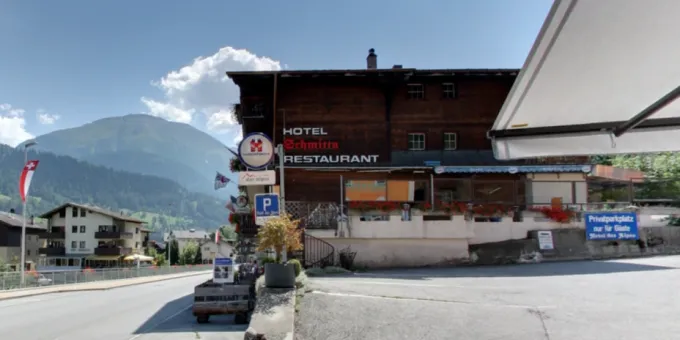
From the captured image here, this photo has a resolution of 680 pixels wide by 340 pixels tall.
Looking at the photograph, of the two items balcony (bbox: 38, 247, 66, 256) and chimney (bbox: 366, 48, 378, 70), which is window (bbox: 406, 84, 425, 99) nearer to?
chimney (bbox: 366, 48, 378, 70)

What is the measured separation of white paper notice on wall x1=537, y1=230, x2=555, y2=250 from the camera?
2178cm

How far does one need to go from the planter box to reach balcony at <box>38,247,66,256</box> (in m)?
95.2

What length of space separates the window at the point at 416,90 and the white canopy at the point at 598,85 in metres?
23.9

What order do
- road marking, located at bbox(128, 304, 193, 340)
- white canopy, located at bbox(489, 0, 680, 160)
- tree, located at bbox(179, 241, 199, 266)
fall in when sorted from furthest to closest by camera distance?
tree, located at bbox(179, 241, 199, 266) < road marking, located at bbox(128, 304, 193, 340) < white canopy, located at bbox(489, 0, 680, 160)

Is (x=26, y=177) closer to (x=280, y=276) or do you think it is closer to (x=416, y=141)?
(x=416, y=141)

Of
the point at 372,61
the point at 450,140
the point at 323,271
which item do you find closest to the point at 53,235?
the point at 372,61

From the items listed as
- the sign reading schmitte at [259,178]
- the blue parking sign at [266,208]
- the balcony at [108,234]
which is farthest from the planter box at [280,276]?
the balcony at [108,234]

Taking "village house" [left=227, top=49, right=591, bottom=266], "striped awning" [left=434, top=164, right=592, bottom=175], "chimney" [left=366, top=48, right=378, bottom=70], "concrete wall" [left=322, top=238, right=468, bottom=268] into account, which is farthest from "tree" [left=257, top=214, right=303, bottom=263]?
"chimney" [left=366, top=48, right=378, bottom=70]

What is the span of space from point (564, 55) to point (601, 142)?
133cm

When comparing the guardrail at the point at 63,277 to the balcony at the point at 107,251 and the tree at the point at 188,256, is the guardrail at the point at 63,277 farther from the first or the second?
the tree at the point at 188,256

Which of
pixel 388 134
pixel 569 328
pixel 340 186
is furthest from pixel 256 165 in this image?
pixel 388 134

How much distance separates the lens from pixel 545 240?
21875 millimetres

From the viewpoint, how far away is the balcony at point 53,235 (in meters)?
94.1

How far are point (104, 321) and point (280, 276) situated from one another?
37.2ft
